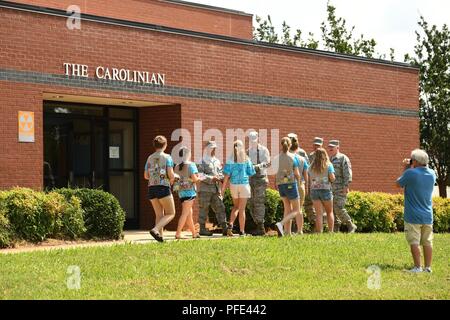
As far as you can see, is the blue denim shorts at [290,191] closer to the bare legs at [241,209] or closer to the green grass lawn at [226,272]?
the bare legs at [241,209]

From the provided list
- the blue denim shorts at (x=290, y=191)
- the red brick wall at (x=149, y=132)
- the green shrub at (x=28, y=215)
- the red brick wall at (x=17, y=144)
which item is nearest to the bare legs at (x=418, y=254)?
the blue denim shorts at (x=290, y=191)

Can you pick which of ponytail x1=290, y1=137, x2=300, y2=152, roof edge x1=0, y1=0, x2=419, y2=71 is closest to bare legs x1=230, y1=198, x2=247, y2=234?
ponytail x1=290, y1=137, x2=300, y2=152

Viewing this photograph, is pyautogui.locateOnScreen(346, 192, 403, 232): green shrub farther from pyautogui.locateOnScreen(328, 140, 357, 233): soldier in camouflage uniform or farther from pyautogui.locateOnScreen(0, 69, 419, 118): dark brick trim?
pyautogui.locateOnScreen(0, 69, 419, 118): dark brick trim

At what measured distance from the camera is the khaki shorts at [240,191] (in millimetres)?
16016

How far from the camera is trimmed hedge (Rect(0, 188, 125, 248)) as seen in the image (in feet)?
48.0

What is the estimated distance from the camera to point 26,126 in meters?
16.7

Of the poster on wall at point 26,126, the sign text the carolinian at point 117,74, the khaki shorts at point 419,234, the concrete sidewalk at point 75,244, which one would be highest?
the sign text the carolinian at point 117,74

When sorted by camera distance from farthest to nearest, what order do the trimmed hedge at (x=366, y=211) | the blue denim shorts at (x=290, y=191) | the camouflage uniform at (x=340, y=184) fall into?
1. the trimmed hedge at (x=366, y=211)
2. the camouflage uniform at (x=340, y=184)
3. the blue denim shorts at (x=290, y=191)

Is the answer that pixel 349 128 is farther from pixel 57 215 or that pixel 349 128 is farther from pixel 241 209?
pixel 57 215

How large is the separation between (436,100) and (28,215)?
19.3 m

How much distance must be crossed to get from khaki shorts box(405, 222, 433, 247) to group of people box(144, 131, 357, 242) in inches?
139

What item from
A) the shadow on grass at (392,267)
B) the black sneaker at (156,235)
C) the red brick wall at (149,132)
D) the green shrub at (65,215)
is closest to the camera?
the shadow on grass at (392,267)

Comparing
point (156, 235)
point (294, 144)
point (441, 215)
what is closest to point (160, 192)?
point (156, 235)
